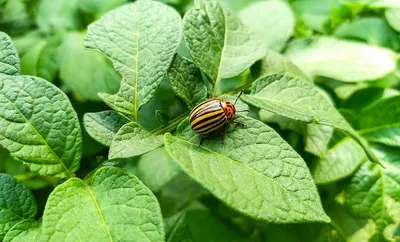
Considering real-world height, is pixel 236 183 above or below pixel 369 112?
above

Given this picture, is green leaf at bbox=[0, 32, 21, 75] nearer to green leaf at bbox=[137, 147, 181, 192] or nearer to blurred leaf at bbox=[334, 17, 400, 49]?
green leaf at bbox=[137, 147, 181, 192]

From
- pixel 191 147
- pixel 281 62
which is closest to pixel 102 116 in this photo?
pixel 191 147

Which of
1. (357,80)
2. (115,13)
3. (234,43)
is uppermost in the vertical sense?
(115,13)

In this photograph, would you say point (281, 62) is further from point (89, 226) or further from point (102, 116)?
point (89, 226)

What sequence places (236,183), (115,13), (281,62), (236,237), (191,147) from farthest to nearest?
(236,237) → (281,62) → (115,13) → (191,147) → (236,183)

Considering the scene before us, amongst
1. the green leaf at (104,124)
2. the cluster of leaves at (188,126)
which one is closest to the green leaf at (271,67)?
the cluster of leaves at (188,126)

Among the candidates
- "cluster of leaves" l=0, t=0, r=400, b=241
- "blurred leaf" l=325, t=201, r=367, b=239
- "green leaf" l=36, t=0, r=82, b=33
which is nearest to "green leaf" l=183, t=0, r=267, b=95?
"cluster of leaves" l=0, t=0, r=400, b=241

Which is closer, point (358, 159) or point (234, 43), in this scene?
point (234, 43)
